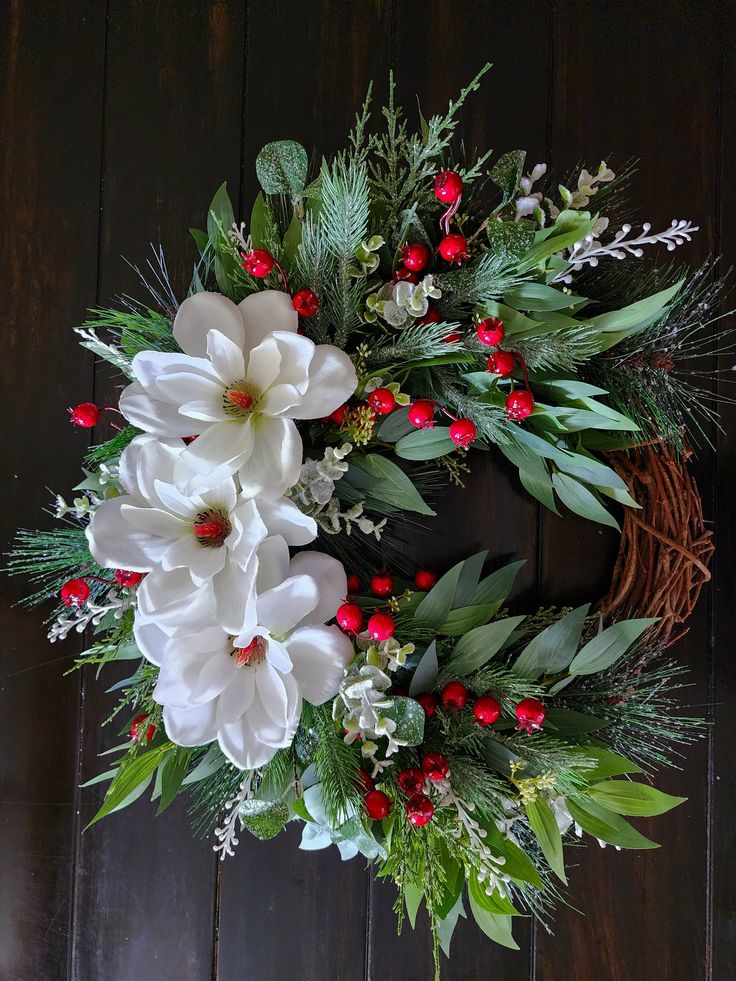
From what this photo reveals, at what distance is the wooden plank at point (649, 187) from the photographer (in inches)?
37.5

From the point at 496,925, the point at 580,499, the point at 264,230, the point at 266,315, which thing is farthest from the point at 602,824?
the point at 264,230

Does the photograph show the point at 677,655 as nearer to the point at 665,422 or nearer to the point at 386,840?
the point at 665,422

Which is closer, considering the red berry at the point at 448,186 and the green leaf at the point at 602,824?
the red berry at the point at 448,186

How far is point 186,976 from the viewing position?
939 millimetres

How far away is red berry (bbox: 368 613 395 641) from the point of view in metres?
0.70

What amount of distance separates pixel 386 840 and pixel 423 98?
39.4 inches

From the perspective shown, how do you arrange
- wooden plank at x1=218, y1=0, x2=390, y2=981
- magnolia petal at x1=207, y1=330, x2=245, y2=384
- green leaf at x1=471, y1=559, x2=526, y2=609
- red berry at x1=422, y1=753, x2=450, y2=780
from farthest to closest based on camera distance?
1. wooden plank at x1=218, y1=0, x2=390, y2=981
2. green leaf at x1=471, y1=559, x2=526, y2=609
3. red berry at x1=422, y1=753, x2=450, y2=780
4. magnolia petal at x1=207, y1=330, x2=245, y2=384

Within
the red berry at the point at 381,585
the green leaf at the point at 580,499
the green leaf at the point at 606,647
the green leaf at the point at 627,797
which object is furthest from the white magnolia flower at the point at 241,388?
the green leaf at the point at 627,797

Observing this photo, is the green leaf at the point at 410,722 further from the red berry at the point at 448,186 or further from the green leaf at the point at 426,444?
the red berry at the point at 448,186

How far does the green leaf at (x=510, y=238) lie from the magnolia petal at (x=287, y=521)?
0.34 m

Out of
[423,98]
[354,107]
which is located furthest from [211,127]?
[423,98]

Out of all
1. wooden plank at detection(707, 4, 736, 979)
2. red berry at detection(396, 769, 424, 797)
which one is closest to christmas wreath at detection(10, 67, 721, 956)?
red berry at detection(396, 769, 424, 797)

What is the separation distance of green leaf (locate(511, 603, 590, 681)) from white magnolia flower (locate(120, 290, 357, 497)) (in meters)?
0.38

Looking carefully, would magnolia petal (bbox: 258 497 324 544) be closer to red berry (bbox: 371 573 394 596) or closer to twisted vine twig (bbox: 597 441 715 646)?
red berry (bbox: 371 573 394 596)
